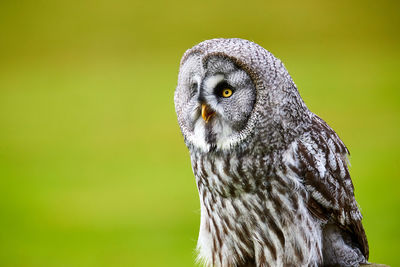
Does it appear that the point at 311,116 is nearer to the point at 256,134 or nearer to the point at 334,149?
the point at 334,149

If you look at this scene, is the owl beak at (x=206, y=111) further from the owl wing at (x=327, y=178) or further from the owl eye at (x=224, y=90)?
the owl wing at (x=327, y=178)

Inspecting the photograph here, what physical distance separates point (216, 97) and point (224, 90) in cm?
4

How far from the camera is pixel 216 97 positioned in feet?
6.47

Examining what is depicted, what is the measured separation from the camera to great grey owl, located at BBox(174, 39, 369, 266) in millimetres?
1953

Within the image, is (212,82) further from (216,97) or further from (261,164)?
(261,164)

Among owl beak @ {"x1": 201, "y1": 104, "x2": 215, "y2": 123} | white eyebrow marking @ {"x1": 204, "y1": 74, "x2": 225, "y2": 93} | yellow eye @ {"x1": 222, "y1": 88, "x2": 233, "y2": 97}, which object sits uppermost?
white eyebrow marking @ {"x1": 204, "y1": 74, "x2": 225, "y2": 93}

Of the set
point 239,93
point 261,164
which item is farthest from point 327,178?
point 239,93

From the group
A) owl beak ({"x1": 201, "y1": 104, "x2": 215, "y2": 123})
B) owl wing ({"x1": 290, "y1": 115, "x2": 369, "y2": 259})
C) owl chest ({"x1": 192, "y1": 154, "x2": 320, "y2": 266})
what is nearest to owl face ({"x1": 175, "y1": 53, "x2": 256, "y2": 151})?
owl beak ({"x1": 201, "y1": 104, "x2": 215, "y2": 123})

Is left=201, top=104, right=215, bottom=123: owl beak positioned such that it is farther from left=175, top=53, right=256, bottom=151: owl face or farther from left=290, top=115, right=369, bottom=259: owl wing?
left=290, top=115, right=369, bottom=259: owl wing

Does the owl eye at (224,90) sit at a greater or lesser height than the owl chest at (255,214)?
greater

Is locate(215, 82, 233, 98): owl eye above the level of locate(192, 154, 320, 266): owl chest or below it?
above

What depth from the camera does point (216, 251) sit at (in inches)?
89.0

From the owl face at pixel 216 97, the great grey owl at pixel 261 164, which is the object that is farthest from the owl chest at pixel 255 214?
the owl face at pixel 216 97

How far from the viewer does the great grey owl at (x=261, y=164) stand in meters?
1.95
